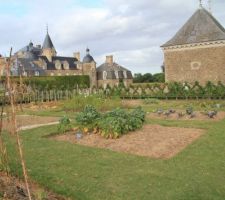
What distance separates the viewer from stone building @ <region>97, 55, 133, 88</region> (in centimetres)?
4903

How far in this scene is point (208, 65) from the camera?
95.9 ft

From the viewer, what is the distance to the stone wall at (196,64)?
28.7 metres

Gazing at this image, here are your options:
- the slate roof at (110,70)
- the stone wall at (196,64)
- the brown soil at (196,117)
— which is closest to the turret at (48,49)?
the slate roof at (110,70)

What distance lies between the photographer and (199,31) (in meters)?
29.7

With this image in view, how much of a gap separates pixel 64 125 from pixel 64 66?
5160 centimetres

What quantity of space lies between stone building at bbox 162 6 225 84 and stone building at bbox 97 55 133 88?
18.2m

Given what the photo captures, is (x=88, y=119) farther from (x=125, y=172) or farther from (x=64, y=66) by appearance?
(x=64, y=66)

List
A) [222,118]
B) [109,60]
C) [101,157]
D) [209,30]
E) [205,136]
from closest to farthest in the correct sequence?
[101,157], [205,136], [222,118], [209,30], [109,60]

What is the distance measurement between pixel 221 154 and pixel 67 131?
4.94 metres

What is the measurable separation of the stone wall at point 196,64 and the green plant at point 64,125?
21.4m

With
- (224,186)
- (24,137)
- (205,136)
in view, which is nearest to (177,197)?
(224,186)

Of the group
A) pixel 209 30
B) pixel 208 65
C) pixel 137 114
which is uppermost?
pixel 209 30

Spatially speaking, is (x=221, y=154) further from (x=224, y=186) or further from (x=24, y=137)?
(x=24, y=137)

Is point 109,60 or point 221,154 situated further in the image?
point 109,60
